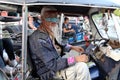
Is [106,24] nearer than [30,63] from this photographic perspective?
No

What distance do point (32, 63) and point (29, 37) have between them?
0.33m

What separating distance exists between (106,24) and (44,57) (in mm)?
1604

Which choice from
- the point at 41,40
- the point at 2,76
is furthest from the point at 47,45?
the point at 2,76

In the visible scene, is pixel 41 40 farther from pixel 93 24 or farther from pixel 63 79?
pixel 93 24

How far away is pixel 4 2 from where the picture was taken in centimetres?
302

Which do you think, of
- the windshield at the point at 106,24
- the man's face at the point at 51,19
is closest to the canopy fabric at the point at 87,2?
the windshield at the point at 106,24

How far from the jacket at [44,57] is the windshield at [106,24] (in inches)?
41.6

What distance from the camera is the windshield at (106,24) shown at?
4.31 meters

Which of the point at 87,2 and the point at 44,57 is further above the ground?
the point at 87,2

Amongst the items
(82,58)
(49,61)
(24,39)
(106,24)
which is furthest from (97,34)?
(24,39)

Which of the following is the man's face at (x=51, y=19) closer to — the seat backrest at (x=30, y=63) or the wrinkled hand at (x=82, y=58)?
the seat backrest at (x=30, y=63)

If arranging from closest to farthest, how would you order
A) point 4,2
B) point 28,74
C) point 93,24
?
point 4,2, point 28,74, point 93,24

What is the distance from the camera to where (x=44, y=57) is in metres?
3.54

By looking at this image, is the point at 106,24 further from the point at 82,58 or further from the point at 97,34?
the point at 82,58
